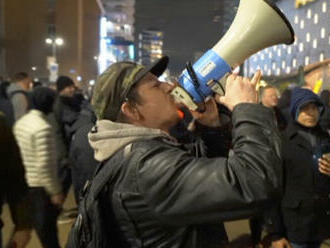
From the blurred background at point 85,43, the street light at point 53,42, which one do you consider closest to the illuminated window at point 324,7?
the blurred background at point 85,43

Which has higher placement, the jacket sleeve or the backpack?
the jacket sleeve

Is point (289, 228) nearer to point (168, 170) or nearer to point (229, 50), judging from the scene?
point (229, 50)

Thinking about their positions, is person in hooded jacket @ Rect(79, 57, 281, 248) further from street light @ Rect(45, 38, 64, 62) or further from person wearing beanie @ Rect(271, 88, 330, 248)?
street light @ Rect(45, 38, 64, 62)

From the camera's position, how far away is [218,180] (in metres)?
1.36

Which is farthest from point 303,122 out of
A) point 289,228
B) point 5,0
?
point 5,0

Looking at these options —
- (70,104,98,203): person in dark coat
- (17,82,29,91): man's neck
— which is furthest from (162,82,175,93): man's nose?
(17,82,29,91): man's neck

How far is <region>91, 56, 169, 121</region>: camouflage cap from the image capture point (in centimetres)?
172

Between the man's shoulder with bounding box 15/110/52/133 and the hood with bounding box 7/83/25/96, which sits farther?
the hood with bounding box 7/83/25/96

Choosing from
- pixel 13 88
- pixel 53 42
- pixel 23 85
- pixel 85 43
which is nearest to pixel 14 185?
pixel 13 88

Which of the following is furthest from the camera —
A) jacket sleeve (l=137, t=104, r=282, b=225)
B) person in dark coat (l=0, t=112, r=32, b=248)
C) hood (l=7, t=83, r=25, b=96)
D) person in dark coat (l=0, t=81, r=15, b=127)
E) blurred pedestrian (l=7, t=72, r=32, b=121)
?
hood (l=7, t=83, r=25, b=96)

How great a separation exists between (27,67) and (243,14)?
125 ft

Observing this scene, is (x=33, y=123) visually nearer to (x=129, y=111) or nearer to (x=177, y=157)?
(x=129, y=111)

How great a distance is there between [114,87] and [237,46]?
537 mm

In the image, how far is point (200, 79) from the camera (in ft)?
5.76
